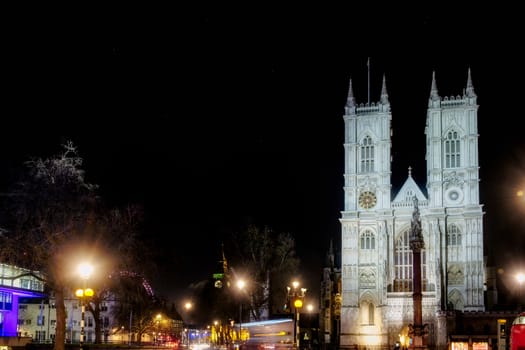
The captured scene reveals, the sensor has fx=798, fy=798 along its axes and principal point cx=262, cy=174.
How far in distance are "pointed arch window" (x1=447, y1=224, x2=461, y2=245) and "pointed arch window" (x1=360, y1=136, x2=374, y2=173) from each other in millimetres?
10685

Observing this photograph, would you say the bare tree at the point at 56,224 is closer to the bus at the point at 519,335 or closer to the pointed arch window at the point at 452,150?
the bus at the point at 519,335

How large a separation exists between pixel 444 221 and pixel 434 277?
19.1 feet

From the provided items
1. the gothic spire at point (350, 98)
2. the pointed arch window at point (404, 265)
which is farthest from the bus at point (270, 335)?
the gothic spire at point (350, 98)

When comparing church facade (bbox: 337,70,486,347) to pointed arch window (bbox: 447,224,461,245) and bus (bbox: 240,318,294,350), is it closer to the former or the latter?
pointed arch window (bbox: 447,224,461,245)

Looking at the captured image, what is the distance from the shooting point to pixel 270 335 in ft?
162

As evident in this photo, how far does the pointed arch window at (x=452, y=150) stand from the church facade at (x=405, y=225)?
0.34ft

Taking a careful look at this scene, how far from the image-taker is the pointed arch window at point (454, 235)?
81.5m

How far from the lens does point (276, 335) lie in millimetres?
49031

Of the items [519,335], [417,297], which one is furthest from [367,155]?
[519,335]

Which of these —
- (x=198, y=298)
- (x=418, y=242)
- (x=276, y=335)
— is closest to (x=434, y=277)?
(x=418, y=242)

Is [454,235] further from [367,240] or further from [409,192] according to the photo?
[367,240]

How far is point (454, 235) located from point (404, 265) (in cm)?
599

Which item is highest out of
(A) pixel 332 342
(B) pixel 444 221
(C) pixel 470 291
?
(B) pixel 444 221

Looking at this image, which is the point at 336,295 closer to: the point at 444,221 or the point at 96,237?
the point at 444,221
